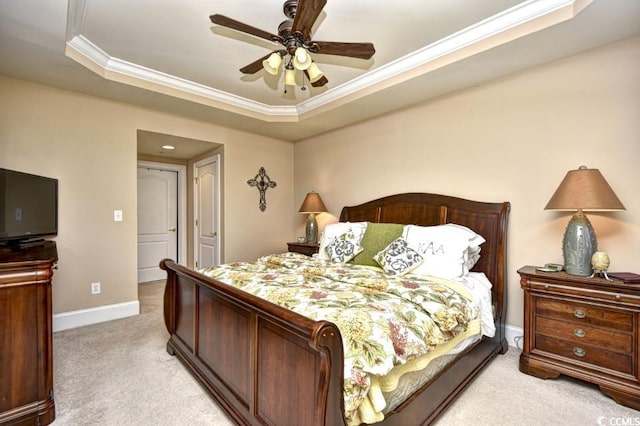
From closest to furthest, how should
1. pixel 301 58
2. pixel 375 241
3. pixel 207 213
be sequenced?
pixel 301 58, pixel 375 241, pixel 207 213

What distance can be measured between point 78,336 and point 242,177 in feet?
8.67

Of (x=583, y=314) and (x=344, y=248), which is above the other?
(x=344, y=248)

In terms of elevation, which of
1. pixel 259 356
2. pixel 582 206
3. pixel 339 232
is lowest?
pixel 259 356

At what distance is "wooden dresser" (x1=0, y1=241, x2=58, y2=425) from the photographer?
161 cm

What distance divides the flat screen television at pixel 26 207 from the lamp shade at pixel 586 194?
4.06m

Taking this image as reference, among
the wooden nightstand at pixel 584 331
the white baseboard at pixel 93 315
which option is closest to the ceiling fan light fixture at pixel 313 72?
the wooden nightstand at pixel 584 331

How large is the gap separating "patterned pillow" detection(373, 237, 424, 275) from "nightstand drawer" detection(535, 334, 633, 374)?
3.32 ft

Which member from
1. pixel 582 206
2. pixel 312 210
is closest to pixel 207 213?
pixel 312 210

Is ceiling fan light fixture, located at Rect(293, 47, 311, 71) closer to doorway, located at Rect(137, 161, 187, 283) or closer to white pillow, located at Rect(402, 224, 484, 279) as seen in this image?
white pillow, located at Rect(402, 224, 484, 279)

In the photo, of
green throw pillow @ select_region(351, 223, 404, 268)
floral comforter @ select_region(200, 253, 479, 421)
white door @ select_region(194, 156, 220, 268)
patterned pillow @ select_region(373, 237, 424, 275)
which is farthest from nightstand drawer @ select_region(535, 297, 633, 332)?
white door @ select_region(194, 156, 220, 268)

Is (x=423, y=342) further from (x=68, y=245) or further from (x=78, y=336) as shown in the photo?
(x=68, y=245)

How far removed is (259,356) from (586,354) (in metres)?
2.16

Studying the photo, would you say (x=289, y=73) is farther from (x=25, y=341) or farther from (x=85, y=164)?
(x=85, y=164)

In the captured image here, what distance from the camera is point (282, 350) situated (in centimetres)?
139
